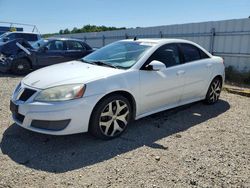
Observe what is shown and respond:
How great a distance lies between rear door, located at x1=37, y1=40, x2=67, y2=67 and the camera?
36.3 ft

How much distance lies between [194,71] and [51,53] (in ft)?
24.1

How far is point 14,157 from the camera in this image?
11.7 feet

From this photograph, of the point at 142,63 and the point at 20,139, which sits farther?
the point at 142,63

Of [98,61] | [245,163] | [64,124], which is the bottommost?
[245,163]

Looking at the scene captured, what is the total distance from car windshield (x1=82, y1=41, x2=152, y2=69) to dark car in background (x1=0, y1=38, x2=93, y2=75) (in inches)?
251

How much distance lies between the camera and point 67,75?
4.07 metres

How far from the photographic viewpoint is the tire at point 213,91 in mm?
6074

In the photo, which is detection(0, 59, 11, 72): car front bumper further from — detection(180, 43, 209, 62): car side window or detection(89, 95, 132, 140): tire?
detection(89, 95, 132, 140): tire

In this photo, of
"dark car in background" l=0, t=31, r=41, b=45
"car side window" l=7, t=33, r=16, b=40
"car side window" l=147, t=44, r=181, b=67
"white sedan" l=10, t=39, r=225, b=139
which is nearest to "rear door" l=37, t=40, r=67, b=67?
"dark car in background" l=0, t=31, r=41, b=45

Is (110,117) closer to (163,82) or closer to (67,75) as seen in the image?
(67,75)

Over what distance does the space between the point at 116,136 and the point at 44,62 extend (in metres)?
7.82

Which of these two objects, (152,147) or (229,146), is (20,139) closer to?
(152,147)

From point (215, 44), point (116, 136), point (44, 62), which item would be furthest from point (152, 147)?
point (44, 62)

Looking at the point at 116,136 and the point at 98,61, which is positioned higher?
the point at 98,61
